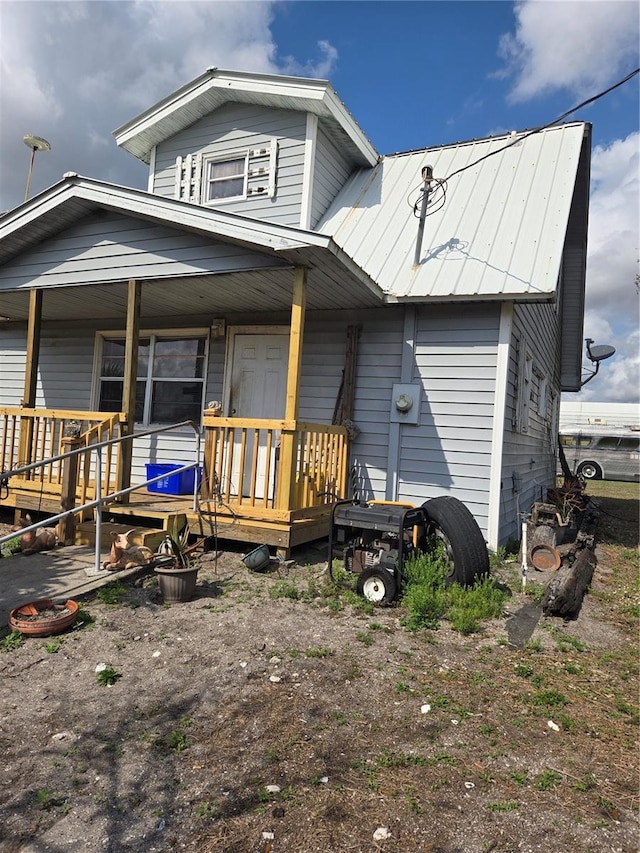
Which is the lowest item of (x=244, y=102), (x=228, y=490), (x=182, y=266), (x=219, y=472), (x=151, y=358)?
(x=228, y=490)

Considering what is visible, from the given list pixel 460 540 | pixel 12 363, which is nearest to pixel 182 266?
pixel 460 540

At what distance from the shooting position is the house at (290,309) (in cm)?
615

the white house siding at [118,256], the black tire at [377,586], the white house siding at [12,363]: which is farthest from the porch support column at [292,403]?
the white house siding at [12,363]

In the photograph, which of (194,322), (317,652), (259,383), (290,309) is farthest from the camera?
(194,322)

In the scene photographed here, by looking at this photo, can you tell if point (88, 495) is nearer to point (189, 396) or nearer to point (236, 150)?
point (189, 396)

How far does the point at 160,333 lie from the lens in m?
8.72

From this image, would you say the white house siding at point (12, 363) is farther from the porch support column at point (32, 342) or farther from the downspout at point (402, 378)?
the downspout at point (402, 378)

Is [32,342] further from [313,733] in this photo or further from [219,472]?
[313,733]

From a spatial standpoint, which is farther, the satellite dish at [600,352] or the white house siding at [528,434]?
the satellite dish at [600,352]

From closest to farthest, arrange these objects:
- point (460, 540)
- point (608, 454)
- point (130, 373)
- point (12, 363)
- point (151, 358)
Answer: point (460, 540)
point (130, 373)
point (151, 358)
point (12, 363)
point (608, 454)

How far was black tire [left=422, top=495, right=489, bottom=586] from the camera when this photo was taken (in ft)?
16.3

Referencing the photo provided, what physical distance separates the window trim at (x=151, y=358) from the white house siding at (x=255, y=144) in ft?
6.51

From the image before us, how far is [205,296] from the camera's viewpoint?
7355 mm

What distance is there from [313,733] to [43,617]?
2.36 metres
